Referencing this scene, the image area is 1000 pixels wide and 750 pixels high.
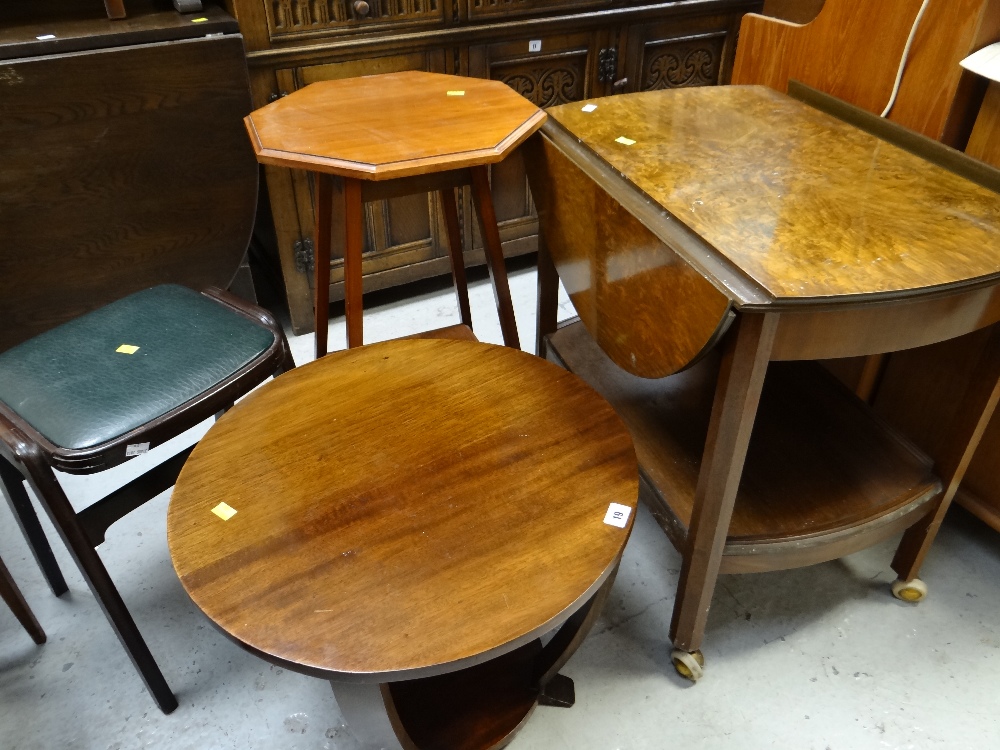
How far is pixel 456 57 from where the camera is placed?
1.96 metres

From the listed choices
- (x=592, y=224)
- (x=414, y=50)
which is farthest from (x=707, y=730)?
(x=414, y=50)

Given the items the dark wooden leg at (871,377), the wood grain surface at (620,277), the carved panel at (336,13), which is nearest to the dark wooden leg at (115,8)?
the carved panel at (336,13)

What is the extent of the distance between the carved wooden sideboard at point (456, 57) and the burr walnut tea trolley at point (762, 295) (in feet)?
2.34

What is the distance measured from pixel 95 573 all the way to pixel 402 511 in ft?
1.69

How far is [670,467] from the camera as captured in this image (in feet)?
4.17

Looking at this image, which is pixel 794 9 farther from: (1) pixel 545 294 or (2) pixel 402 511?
(2) pixel 402 511

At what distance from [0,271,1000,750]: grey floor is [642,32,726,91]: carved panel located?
1.50m

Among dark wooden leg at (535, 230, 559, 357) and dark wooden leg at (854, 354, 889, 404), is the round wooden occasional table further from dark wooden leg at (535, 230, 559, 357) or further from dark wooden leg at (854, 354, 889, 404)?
dark wooden leg at (854, 354, 889, 404)

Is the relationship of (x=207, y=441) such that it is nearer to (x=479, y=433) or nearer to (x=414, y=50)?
(x=479, y=433)

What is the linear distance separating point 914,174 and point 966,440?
44cm

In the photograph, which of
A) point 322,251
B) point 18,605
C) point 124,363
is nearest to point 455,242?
point 322,251

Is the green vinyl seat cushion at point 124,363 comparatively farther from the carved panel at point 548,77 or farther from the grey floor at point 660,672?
the carved panel at point 548,77

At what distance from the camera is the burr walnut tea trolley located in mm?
875

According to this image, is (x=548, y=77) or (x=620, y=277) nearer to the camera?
(x=620, y=277)
